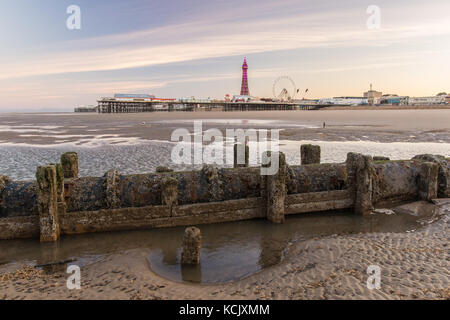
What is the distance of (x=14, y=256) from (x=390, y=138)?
3428 cm

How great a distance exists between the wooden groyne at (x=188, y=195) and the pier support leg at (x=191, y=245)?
2.33m

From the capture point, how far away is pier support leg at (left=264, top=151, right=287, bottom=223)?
34.6 ft

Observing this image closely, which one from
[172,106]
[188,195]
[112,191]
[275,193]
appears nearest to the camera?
[112,191]

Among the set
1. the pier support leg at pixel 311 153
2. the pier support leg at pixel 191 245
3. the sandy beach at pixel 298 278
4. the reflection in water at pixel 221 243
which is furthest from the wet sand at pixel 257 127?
the pier support leg at pixel 191 245

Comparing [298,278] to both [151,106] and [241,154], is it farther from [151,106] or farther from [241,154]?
[151,106]

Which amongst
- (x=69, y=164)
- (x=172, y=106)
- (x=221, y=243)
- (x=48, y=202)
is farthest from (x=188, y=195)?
(x=172, y=106)

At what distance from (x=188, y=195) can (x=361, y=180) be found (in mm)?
6086

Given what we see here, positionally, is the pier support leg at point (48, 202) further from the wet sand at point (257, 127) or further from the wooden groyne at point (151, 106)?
the wooden groyne at point (151, 106)

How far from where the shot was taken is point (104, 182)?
10.3m

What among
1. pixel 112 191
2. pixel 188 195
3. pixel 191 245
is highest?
pixel 112 191

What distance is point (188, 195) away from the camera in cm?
1081

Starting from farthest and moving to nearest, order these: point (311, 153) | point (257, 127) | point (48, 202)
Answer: point (257, 127) < point (311, 153) < point (48, 202)

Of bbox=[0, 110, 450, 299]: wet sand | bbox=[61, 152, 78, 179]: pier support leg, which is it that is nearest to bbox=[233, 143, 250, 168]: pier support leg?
Result: bbox=[0, 110, 450, 299]: wet sand

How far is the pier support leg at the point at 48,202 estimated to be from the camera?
29.6ft
